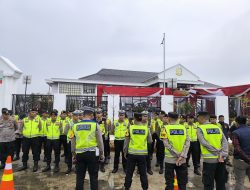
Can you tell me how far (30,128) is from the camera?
285 inches

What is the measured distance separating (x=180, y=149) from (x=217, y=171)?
2.64 feet

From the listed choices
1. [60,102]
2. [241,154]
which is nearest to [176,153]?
[241,154]

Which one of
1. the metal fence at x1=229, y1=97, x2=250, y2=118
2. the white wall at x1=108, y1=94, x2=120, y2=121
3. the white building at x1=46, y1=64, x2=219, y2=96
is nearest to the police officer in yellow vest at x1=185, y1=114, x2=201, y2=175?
the white wall at x1=108, y1=94, x2=120, y2=121

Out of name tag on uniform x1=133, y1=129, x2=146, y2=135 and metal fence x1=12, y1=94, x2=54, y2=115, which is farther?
metal fence x1=12, y1=94, x2=54, y2=115

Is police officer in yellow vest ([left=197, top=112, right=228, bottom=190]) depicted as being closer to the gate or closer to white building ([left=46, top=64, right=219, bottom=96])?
the gate

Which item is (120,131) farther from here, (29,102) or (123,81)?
(123,81)

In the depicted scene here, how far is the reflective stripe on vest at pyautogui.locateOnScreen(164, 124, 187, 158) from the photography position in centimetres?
452

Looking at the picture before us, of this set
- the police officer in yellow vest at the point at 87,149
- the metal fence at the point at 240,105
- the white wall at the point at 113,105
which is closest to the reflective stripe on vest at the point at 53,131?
the police officer in yellow vest at the point at 87,149

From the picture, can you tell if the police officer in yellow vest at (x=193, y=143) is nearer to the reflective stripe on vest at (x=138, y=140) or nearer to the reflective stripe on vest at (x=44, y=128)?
the reflective stripe on vest at (x=138, y=140)

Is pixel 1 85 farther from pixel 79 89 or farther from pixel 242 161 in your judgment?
pixel 79 89

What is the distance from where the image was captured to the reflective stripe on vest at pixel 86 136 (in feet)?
15.0

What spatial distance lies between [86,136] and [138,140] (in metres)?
1.13

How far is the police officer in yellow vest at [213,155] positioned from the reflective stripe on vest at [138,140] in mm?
1164

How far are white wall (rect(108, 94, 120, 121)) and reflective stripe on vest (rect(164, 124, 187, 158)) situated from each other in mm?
8187
